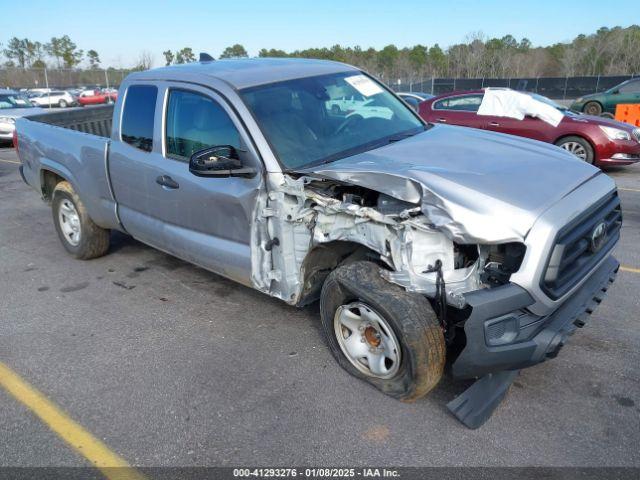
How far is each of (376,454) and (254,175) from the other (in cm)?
183

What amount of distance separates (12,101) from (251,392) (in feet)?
54.0

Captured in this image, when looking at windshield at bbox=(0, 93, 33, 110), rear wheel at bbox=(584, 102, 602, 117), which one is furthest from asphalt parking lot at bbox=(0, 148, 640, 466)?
rear wheel at bbox=(584, 102, 602, 117)

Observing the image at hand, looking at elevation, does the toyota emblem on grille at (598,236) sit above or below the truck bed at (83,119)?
below

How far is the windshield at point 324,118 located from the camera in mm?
3629

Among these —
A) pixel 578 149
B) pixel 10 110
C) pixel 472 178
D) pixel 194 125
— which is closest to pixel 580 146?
pixel 578 149

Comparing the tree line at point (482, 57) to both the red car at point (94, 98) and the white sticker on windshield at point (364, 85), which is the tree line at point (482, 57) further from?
the white sticker on windshield at point (364, 85)

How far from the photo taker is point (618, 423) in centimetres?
288

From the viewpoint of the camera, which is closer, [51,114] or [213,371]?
[213,371]

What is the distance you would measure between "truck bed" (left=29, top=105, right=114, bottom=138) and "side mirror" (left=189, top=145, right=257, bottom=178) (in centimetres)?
337

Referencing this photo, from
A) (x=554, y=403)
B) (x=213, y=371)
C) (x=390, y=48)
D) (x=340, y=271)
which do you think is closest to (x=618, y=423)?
(x=554, y=403)

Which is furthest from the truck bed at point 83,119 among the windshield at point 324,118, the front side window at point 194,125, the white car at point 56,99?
the white car at point 56,99

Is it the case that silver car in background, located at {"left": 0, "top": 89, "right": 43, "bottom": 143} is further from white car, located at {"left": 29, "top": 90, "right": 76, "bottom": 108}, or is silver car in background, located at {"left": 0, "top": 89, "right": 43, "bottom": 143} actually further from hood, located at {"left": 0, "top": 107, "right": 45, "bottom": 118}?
white car, located at {"left": 29, "top": 90, "right": 76, "bottom": 108}

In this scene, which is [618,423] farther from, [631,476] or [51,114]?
[51,114]

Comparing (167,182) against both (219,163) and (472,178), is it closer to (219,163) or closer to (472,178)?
(219,163)
